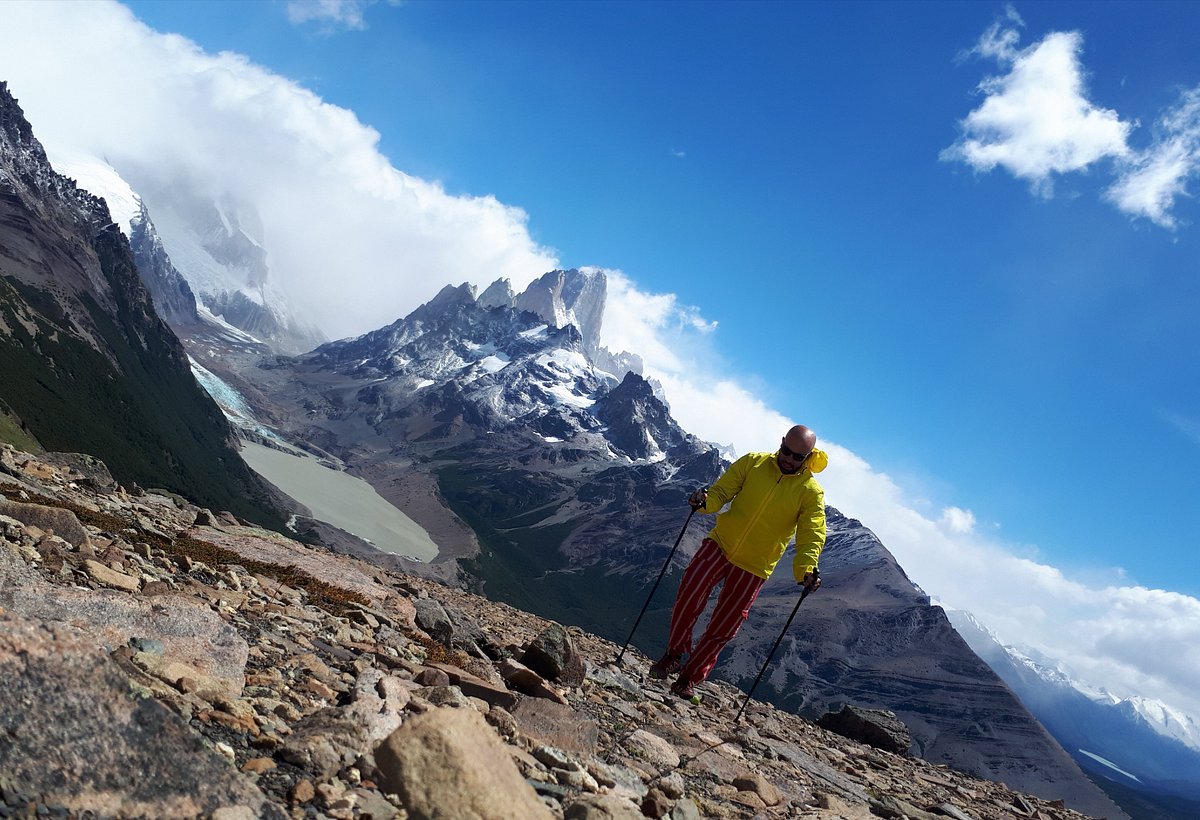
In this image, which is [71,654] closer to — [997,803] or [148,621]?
[148,621]

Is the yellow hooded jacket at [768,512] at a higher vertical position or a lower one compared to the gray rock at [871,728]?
higher

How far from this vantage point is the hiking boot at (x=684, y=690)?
562 inches

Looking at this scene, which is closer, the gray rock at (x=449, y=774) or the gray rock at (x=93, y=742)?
the gray rock at (x=93, y=742)

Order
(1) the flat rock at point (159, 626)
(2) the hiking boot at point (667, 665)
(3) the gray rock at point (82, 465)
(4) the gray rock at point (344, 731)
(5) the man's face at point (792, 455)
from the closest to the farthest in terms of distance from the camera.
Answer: (4) the gray rock at point (344, 731) < (1) the flat rock at point (159, 626) < (5) the man's face at point (792, 455) < (2) the hiking boot at point (667, 665) < (3) the gray rock at point (82, 465)

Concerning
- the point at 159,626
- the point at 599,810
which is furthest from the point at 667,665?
the point at 159,626

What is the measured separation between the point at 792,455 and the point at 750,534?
173 cm

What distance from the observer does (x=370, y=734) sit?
5.48m

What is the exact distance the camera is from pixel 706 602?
13719 millimetres

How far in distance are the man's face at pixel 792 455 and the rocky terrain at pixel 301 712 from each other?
4917 mm

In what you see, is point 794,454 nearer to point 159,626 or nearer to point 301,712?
point 301,712

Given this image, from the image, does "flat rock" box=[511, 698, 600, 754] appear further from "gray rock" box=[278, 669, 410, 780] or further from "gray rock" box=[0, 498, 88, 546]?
"gray rock" box=[0, 498, 88, 546]

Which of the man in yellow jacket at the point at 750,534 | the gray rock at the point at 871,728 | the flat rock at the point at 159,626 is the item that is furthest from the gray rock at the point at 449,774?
the gray rock at the point at 871,728

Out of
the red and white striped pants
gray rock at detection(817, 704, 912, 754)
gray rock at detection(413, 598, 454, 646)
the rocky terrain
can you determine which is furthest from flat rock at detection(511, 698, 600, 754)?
gray rock at detection(817, 704, 912, 754)

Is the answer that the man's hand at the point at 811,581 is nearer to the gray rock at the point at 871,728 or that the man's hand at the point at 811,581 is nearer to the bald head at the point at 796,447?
the bald head at the point at 796,447
